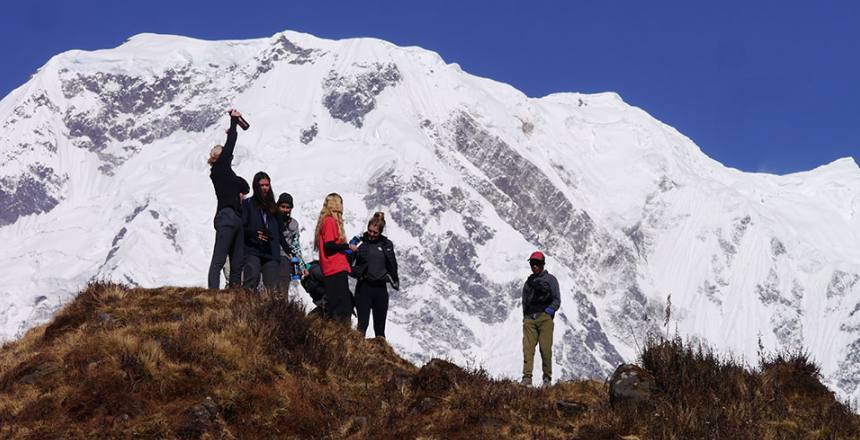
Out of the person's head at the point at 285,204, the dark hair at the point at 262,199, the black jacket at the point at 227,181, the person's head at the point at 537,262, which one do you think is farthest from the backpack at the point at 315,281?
the person's head at the point at 537,262

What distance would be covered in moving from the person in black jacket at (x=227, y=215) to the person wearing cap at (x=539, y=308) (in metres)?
4.31

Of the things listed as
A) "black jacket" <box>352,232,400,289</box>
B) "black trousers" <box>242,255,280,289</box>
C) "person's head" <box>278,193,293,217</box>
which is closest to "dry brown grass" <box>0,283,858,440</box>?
"black trousers" <box>242,255,280,289</box>

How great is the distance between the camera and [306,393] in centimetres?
1181

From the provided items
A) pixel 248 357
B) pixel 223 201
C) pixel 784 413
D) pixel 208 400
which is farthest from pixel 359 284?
pixel 784 413

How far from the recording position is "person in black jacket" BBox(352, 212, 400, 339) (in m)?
16.6

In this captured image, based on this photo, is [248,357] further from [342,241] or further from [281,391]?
[342,241]

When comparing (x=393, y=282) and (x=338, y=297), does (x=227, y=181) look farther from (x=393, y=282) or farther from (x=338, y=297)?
(x=393, y=282)

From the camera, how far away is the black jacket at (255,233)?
16.4 m

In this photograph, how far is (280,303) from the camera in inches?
523

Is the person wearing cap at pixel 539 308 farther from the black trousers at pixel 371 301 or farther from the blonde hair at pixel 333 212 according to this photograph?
the blonde hair at pixel 333 212

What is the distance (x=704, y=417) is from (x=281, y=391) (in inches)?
166

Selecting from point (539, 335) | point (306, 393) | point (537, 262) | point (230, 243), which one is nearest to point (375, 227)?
point (230, 243)

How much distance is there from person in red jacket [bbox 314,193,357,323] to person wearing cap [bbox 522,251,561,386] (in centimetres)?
288

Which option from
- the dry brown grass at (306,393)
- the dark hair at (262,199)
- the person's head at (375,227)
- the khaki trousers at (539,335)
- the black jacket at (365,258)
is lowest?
the dry brown grass at (306,393)
